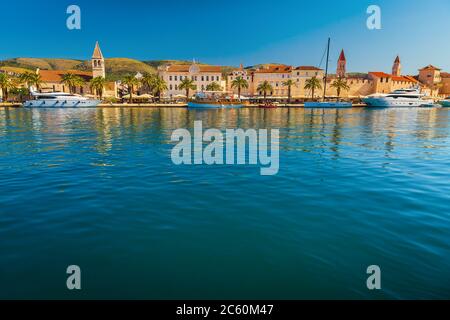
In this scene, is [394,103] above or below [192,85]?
below

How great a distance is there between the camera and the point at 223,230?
7734mm

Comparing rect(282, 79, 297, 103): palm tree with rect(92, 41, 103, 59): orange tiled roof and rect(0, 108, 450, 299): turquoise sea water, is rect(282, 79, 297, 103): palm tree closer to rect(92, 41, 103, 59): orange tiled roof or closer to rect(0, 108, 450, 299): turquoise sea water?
rect(92, 41, 103, 59): orange tiled roof

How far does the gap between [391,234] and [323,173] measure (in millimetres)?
6113

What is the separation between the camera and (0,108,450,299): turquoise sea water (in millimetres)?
5531

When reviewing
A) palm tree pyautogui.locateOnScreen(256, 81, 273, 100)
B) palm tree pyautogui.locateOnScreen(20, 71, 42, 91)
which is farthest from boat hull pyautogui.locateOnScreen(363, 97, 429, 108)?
palm tree pyautogui.locateOnScreen(20, 71, 42, 91)

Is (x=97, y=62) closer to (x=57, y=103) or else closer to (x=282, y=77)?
(x=57, y=103)

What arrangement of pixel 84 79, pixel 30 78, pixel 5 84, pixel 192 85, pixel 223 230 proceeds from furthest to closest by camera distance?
pixel 84 79
pixel 192 85
pixel 30 78
pixel 5 84
pixel 223 230

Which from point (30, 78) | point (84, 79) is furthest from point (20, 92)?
point (84, 79)

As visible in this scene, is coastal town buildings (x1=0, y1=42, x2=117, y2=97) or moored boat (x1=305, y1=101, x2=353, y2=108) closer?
moored boat (x1=305, y1=101, x2=353, y2=108)

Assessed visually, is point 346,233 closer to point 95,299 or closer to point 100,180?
point 95,299

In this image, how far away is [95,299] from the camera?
5168 millimetres
